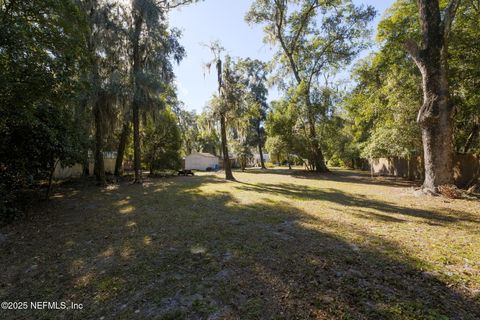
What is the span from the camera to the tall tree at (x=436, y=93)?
7273 mm

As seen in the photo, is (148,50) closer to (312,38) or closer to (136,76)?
(136,76)

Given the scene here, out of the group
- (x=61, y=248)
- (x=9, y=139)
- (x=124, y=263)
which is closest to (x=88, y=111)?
(x=9, y=139)

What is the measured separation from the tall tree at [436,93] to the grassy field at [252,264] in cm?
176

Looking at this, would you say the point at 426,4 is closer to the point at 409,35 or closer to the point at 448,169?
the point at 409,35

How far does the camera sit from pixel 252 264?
318 cm

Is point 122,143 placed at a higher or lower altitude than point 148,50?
lower

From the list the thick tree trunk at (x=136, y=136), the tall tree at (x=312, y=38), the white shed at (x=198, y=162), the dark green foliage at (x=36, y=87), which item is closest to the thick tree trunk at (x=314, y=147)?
the tall tree at (x=312, y=38)

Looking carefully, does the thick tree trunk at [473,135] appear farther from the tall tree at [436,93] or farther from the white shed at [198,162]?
the white shed at [198,162]

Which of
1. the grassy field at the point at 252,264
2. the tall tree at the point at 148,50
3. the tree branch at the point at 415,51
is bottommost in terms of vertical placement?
the grassy field at the point at 252,264

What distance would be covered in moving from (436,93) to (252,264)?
8.05 m

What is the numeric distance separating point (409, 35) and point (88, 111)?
49.1 ft

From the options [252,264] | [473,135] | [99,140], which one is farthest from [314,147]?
[252,264]

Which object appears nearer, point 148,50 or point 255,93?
point 148,50

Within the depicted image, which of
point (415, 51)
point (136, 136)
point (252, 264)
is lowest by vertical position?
point (252, 264)
